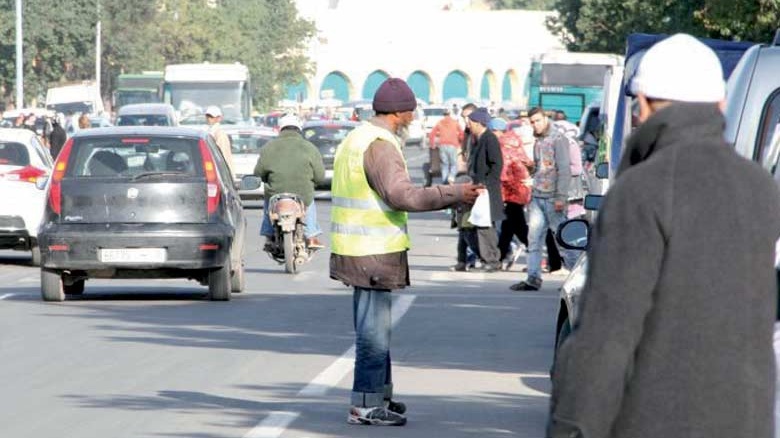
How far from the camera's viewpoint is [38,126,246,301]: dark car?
1648 centimetres

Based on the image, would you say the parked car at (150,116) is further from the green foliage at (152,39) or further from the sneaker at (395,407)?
the sneaker at (395,407)

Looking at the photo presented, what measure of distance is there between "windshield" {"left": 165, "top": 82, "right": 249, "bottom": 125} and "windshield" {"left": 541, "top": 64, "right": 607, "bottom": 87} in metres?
9.90

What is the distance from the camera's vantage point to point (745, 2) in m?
26.3

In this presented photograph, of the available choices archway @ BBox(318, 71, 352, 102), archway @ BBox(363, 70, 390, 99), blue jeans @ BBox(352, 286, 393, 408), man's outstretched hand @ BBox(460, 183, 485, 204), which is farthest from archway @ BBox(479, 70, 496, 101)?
man's outstretched hand @ BBox(460, 183, 485, 204)

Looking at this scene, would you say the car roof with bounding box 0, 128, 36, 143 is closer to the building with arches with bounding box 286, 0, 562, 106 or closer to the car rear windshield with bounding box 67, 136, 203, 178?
the car rear windshield with bounding box 67, 136, 203, 178

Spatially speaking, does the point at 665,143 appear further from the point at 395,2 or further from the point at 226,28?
the point at 395,2

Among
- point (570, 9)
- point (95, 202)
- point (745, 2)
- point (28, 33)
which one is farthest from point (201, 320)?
point (28, 33)

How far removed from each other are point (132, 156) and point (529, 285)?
425 centimetres

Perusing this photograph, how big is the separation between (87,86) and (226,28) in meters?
13.4

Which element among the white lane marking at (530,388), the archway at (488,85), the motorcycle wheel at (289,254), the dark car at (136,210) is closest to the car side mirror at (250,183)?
the dark car at (136,210)

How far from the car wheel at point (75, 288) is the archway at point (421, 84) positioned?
11575 cm

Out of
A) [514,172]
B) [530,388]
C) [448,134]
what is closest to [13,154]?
[514,172]

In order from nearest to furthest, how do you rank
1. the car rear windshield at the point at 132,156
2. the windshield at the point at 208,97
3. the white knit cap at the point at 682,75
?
the white knit cap at the point at 682,75, the car rear windshield at the point at 132,156, the windshield at the point at 208,97

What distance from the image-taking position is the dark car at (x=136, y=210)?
16484 mm
